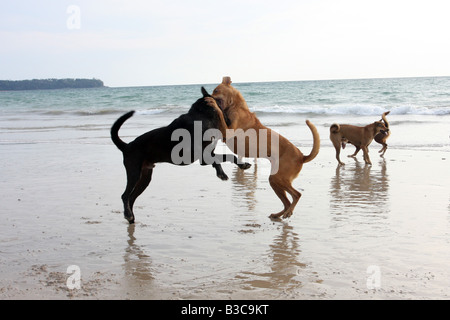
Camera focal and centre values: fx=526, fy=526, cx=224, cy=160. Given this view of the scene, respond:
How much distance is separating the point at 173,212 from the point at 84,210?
3.77 ft

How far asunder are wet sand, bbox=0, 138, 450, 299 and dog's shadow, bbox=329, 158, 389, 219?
26 mm

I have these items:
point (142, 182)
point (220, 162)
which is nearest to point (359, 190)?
point (220, 162)

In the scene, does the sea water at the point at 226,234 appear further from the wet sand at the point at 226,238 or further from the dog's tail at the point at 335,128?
the dog's tail at the point at 335,128

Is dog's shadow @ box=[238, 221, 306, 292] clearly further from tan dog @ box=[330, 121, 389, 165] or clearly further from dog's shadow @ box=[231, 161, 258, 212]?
tan dog @ box=[330, 121, 389, 165]

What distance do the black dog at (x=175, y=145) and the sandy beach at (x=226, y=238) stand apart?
66cm

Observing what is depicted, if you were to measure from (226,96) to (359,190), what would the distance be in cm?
282

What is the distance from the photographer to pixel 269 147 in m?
6.28

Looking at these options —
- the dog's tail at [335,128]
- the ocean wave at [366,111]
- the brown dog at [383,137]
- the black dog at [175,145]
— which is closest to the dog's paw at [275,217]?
the black dog at [175,145]

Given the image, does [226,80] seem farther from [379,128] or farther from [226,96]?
[379,128]

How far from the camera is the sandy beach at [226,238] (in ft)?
13.2

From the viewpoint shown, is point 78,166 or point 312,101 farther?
point 312,101
